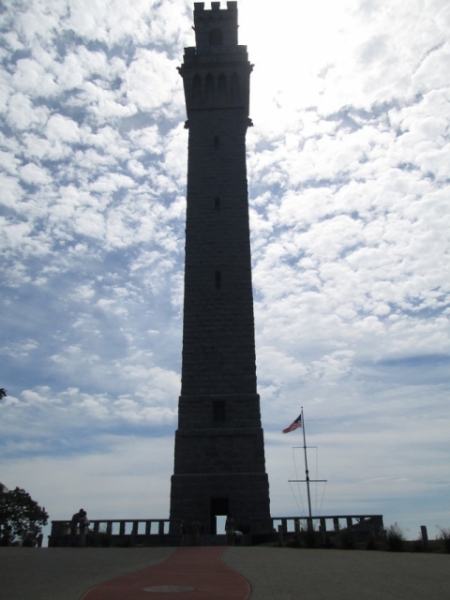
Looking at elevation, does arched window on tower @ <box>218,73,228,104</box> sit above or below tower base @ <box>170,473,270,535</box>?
above

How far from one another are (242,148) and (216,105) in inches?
187

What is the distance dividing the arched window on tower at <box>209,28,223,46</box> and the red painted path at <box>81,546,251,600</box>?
4433 centimetres

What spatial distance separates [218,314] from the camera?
119ft

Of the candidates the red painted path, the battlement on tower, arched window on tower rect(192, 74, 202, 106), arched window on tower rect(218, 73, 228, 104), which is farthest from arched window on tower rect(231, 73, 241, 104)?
the red painted path

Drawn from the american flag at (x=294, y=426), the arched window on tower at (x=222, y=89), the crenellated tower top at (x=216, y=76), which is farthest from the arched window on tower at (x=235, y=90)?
the american flag at (x=294, y=426)

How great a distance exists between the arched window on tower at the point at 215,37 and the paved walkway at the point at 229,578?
43301mm

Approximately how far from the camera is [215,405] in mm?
33938

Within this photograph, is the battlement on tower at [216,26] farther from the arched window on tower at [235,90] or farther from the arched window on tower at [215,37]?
the arched window on tower at [235,90]

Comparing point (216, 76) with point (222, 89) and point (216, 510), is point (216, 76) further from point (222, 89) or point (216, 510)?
point (216, 510)

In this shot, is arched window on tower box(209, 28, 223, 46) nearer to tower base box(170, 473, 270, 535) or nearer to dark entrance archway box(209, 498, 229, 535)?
tower base box(170, 473, 270, 535)

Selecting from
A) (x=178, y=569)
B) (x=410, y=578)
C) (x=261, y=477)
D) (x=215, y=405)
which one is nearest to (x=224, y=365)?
(x=215, y=405)

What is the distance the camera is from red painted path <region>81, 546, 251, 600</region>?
364 inches

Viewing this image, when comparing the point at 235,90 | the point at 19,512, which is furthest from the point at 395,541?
the point at 19,512

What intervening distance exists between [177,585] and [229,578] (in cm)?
141
